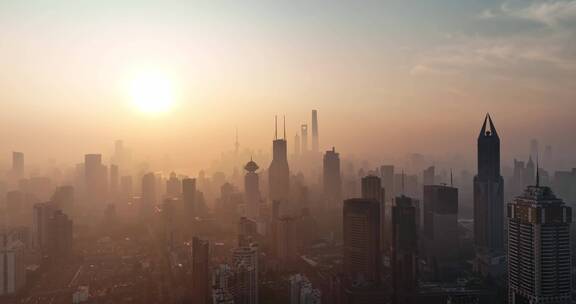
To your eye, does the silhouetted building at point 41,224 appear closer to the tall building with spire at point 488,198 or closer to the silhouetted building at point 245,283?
the silhouetted building at point 245,283

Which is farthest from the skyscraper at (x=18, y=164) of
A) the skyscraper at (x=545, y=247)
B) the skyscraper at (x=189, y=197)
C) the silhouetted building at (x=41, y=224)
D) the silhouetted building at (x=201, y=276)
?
the skyscraper at (x=545, y=247)

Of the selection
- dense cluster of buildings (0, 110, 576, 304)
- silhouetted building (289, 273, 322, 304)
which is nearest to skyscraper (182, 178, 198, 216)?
dense cluster of buildings (0, 110, 576, 304)

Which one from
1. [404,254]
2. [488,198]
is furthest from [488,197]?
[404,254]

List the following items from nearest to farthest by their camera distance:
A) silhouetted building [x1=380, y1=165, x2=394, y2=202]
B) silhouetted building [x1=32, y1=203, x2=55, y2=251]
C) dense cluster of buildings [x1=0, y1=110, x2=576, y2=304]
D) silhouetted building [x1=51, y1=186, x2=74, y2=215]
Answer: dense cluster of buildings [x1=0, y1=110, x2=576, y2=304], silhouetted building [x1=32, y1=203, x2=55, y2=251], silhouetted building [x1=51, y1=186, x2=74, y2=215], silhouetted building [x1=380, y1=165, x2=394, y2=202]

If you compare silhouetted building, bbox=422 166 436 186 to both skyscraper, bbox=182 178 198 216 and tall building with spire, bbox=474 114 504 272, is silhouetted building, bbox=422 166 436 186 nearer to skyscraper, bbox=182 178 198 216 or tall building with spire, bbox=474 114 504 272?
tall building with spire, bbox=474 114 504 272

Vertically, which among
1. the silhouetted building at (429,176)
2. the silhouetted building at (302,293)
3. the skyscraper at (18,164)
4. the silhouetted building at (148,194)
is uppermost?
the skyscraper at (18,164)

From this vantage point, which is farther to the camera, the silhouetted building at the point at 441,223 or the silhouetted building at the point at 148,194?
the silhouetted building at the point at 148,194
